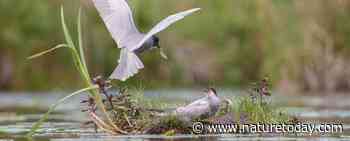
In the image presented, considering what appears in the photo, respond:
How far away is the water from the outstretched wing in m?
0.87

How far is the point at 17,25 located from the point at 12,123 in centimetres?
864

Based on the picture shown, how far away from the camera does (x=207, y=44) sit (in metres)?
21.4

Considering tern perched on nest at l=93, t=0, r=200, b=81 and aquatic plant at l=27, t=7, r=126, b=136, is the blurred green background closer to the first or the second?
tern perched on nest at l=93, t=0, r=200, b=81

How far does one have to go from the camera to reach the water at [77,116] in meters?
9.35

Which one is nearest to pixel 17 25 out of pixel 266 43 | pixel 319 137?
pixel 266 43

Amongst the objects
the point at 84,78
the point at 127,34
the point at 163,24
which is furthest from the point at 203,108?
the point at 84,78

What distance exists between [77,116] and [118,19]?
12.1ft

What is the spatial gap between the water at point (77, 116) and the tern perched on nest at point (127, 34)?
22.8 inches

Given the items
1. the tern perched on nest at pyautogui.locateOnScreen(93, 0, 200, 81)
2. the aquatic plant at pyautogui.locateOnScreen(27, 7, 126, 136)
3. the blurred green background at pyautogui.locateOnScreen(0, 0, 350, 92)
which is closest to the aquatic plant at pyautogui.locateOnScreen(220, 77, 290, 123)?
the tern perched on nest at pyautogui.locateOnScreen(93, 0, 200, 81)

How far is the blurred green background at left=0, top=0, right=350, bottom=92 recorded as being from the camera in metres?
18.2

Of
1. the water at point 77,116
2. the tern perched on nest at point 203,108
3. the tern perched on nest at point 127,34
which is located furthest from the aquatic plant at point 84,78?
the tern perched on nest at point 203,108

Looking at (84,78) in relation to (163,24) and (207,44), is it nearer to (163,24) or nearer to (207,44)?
(163,24)

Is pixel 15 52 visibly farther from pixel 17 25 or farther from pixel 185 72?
pixel 185 72

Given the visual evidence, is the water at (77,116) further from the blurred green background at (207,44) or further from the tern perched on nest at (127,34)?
the blurred green background at (207,44)
